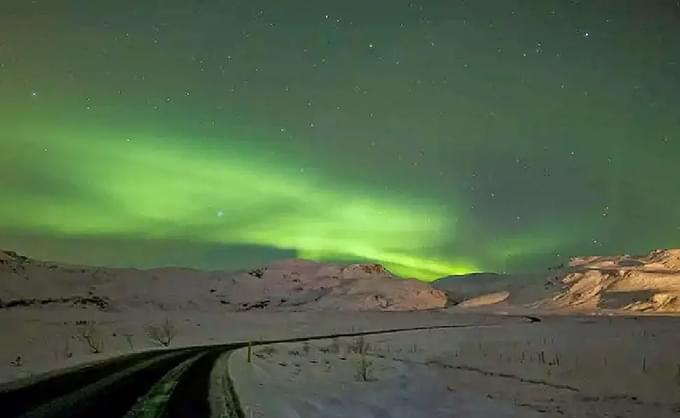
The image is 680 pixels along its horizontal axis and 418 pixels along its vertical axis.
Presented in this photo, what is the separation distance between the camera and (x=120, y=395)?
15.6 meters

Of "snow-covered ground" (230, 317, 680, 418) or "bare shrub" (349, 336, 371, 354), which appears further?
"bare shrub" (349, 336, 371, 354)

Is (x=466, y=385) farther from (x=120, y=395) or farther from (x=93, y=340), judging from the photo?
(x=93, y=340)

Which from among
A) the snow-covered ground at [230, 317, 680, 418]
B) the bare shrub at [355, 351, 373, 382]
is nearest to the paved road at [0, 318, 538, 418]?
the snow-covered ground at [230, 317, 680, 418]

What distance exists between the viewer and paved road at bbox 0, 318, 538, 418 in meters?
12.9

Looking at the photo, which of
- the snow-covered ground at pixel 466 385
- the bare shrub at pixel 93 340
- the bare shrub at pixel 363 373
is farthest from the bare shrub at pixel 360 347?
the bare shrub at pixel 93 340

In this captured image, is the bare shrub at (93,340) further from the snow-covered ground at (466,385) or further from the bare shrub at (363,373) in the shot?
the bare shrub at (363,373)

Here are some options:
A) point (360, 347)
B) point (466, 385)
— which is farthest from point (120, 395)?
point (360, 347)

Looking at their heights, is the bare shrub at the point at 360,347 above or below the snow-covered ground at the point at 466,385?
above

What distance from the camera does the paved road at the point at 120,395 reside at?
12.9 meters

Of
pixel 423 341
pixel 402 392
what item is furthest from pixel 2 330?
pixel 402 392

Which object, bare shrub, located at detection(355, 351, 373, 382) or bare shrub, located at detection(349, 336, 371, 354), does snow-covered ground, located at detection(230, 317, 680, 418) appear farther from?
bare shrub, located at detection(349, 336, 371, 354)

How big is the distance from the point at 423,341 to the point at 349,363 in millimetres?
20403

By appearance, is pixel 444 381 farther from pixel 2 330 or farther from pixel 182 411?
pixel 2 330

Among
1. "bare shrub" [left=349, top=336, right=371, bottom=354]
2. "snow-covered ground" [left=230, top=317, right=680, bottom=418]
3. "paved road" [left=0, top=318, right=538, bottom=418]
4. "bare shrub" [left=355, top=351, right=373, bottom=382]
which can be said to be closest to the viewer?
"paved road" [left=0, top=318, right=538, bottom=418]
